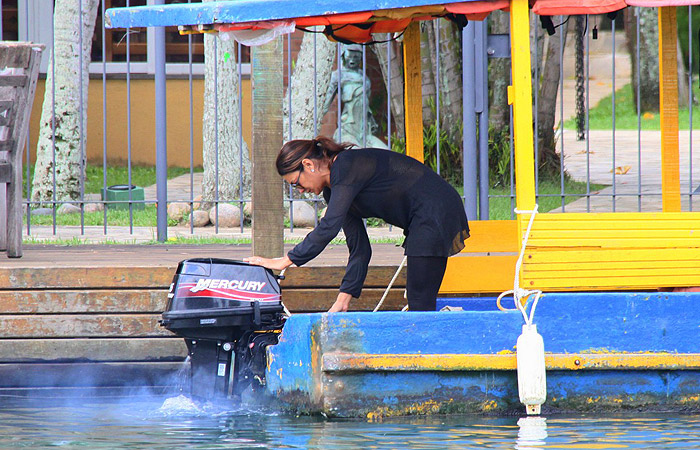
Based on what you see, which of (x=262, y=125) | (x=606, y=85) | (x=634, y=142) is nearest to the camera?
(x=262, y=125)

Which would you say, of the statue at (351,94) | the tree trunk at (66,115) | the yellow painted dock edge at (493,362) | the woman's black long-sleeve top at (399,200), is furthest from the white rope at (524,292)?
the statue at (351,94)

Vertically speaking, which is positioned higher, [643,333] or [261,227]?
[261,227]

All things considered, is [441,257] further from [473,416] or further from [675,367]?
[675,367]

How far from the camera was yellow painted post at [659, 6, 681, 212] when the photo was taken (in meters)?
5.80

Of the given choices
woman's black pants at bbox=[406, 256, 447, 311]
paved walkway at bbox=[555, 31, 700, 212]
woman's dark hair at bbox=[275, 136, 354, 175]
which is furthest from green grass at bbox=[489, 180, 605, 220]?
woman's dark hair at bbox=[275, 136, 354, 175]

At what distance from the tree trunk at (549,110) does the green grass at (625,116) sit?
194 inches

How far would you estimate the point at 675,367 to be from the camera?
479cm

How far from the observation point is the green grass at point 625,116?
19.4m

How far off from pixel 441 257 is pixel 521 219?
52 cm

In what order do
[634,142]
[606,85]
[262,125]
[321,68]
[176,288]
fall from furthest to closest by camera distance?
[606,85] < [634,142] < [321,68] < [262,125] < [176,288]

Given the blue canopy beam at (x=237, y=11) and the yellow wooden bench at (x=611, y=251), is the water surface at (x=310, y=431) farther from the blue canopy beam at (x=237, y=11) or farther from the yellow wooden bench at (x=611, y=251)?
the blue canopy beam at (x=237, y=11)

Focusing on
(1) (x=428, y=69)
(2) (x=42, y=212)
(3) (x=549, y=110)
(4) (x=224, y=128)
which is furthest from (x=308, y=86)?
(3) (x=549, y=110)

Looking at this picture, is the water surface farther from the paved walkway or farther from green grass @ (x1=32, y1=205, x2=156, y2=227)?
green grass @ (x1=32, y1=205, x2=156, y2=227)

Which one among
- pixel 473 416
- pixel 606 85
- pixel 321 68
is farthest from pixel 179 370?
pixel 606 85
